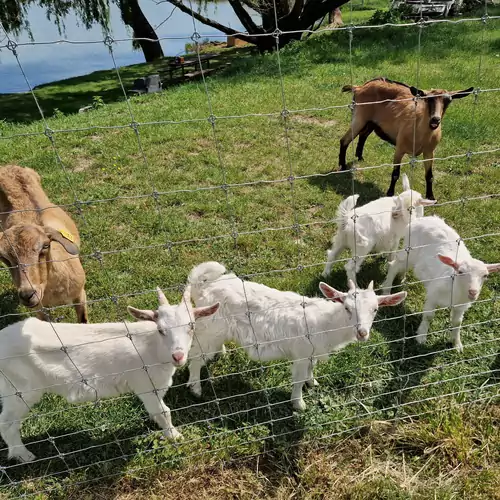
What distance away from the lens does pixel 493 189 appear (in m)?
6.12

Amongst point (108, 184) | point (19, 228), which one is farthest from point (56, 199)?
point (19, 228)

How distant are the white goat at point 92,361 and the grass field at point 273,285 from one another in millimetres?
251

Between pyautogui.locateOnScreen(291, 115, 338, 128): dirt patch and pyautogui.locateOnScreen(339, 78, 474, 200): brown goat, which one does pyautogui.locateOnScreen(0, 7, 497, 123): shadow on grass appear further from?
pyautogui.locateOnScreen(339, 78, 474, 200): brown goat

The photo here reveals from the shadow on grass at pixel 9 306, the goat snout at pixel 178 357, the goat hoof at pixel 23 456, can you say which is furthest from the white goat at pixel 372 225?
the shadow on grass at pixel 9 306

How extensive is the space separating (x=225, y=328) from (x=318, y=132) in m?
5.46

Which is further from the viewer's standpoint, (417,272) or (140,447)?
(417,272)

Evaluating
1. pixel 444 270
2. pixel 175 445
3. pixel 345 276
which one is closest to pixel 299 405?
pixel 175 445

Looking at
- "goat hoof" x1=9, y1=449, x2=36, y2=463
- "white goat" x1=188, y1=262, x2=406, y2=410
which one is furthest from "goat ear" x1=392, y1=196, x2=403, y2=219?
"goat hoof" x1=9, y1=449, x2=36, y2=463

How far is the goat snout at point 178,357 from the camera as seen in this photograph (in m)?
2.97

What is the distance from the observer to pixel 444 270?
389cm

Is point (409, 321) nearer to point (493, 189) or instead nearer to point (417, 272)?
point (417, 272)

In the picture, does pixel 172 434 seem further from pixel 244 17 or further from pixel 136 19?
pixel 136 19

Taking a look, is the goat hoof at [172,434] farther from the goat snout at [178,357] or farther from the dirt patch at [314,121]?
the dirt patch at [314,121]

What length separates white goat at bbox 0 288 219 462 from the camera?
3076 mm
